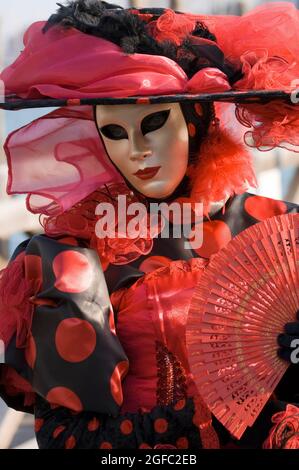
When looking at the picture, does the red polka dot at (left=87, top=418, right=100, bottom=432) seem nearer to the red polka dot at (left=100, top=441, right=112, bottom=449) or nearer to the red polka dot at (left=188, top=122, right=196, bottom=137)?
the red polka dot at (left=100, top=441, right=112, bottom=449)

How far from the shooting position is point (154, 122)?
6.89 ft

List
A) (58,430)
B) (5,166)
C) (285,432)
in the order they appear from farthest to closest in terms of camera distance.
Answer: (5,166) → (58,430) → (285,432)

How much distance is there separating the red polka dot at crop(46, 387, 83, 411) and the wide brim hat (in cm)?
36

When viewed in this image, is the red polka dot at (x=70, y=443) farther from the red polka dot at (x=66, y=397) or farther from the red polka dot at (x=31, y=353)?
the red polka dot at (x=31, y=353)

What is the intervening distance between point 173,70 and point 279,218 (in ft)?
1.13

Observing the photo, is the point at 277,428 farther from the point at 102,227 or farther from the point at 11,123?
the point at 11,123

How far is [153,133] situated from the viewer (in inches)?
82.5

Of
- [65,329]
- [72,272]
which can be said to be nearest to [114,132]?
[72,272]

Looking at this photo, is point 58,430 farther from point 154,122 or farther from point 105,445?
point 154,122

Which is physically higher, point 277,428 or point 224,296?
point 224,296

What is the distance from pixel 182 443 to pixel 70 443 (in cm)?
21

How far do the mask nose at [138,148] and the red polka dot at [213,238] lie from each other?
0.21 m

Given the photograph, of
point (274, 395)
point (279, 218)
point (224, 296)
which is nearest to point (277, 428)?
point (274, 395)

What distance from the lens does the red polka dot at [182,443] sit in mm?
2002
